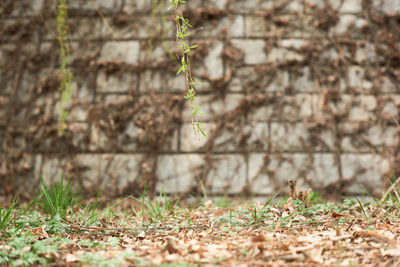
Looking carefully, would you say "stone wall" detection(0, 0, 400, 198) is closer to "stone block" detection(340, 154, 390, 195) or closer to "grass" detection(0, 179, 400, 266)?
"stone block" detection(340, 154, 390, 195)

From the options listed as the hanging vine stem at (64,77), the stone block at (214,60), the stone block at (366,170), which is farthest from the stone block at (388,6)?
the hanging vine stem at (64,77)

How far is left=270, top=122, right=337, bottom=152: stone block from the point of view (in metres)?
3.07

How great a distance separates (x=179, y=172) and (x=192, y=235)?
1.51 m

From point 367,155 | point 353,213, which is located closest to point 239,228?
point 353,213

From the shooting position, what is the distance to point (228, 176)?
307 centimetres

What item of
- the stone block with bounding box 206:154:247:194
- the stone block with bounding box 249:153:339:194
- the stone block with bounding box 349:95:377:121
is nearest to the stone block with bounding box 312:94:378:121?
the stone block with bounding box 349:95:377:121

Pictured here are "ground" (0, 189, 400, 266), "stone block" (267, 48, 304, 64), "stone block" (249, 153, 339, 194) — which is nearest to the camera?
"ground" (0, 189, 400, 266)

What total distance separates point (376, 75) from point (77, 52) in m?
2.82

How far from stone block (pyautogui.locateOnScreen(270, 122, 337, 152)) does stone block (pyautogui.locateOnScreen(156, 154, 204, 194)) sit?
73cm

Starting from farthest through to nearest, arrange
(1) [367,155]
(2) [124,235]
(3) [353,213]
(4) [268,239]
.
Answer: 1. (1) [367,155]
2. (3) [353,213]
3. (2) [124,235]
4. (4) [268,239]

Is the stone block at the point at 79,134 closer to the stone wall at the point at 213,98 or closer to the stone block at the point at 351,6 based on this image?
the stone wall at the point at 213,98

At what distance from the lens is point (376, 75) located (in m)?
3.12

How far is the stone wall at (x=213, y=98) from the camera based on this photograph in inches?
121

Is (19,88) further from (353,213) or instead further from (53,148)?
(353,213)
